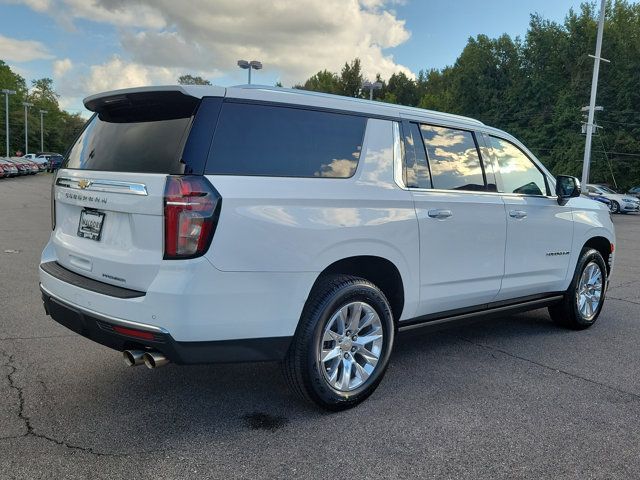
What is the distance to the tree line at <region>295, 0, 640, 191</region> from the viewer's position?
44.8 metres

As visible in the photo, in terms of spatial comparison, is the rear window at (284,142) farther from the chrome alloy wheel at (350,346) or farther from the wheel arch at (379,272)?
the chrome alloy wheel at (350,346)

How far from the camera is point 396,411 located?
3574 mm

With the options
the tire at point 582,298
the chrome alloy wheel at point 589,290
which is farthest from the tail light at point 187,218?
the chrome alloy wheel at point 589,290

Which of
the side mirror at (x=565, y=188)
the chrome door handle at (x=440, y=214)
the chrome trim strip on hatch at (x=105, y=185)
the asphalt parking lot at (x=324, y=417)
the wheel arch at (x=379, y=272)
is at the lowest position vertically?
the asphalt parking lot at (x=324, y=417)

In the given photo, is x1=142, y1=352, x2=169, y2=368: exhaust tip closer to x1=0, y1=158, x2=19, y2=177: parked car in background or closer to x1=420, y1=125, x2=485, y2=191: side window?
x1=420, y1=125, x2=485, y2=191: side window

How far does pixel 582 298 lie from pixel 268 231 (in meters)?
4.04

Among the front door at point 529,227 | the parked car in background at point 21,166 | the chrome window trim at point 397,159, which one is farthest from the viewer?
the parked car in background at point 21,166

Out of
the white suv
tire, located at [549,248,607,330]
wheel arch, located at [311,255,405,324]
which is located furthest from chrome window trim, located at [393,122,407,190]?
tire, located at [549,248,607,330]

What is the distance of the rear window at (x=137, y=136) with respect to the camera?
3.03 m

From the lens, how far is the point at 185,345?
2.91 m

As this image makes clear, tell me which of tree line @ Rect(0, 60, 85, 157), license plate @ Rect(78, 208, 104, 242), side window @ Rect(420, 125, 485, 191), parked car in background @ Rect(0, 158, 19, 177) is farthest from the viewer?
tree line @ Rect(0, 60, 85, 157)

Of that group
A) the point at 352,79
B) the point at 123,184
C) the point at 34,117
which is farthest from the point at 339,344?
the point at 34,117

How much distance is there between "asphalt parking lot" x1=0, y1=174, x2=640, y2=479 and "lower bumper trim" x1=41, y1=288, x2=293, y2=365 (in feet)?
1.60

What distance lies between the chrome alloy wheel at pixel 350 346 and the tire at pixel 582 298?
2.74 meters
